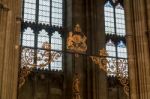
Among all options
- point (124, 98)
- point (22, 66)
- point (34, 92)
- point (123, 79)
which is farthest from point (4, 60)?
point (124, 98)

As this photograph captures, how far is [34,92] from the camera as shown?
20.1 metres

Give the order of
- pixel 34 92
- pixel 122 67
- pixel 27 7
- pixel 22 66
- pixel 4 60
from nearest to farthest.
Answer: pixel 4 60 → pixel 22 66 → pixel 122 67 → pixel 34 92 → pixel 27 7

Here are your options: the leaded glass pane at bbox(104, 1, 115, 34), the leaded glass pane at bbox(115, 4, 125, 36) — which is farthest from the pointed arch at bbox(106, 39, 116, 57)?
→ the leaded glass pane at bbox(115, 4, 125, 36)

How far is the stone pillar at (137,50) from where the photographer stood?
14.9m

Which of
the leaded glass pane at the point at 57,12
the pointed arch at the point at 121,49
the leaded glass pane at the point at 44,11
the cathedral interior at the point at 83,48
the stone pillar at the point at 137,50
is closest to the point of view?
the stone pillar at the point at 137,50

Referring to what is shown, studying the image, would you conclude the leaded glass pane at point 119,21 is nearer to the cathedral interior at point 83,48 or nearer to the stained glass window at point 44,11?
the cathedral interior at point 83,48

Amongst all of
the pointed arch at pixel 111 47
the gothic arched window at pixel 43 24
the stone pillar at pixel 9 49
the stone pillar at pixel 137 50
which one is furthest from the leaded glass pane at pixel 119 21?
the stone pillar at pixel 9 49

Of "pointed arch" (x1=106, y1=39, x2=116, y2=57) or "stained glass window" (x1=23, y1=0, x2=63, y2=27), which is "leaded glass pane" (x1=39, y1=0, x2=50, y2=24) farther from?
"pointed arch" (x1=106, y1=39, x2=116, y2=57)

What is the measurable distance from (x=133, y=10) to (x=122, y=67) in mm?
2185

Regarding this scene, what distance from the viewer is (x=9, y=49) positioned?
527 inches

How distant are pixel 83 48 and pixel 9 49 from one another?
3.19 m

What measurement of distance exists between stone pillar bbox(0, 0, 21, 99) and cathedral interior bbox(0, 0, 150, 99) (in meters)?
0.06

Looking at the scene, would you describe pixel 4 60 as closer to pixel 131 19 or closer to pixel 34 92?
pixel 131 19

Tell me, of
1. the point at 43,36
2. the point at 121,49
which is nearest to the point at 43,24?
the point at 43,36
